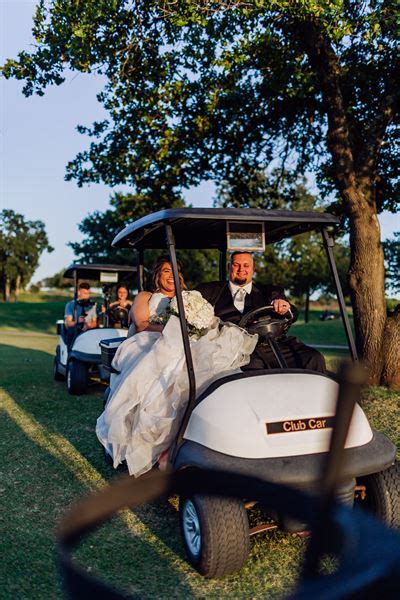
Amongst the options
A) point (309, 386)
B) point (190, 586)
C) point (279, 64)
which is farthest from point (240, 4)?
point (190, 586)

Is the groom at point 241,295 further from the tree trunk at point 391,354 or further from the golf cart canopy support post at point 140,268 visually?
the tree trunk at point 391,354

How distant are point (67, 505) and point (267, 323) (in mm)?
1830

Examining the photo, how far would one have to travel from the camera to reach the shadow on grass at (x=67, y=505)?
2910 millimetres

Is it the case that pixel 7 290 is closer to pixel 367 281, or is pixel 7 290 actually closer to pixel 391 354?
pixel 367 281

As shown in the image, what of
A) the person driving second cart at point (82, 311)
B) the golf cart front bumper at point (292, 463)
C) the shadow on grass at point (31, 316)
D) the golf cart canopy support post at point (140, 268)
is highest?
the golf cart canopy support post at point (140, 268)

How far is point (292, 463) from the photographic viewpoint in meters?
2.73

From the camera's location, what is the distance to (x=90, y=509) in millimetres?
1512

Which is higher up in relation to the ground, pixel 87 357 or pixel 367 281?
pixel 367 281

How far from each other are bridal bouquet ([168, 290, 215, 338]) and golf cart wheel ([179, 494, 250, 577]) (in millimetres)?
1207

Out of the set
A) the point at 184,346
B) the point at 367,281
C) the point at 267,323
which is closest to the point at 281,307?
the point at 267,323

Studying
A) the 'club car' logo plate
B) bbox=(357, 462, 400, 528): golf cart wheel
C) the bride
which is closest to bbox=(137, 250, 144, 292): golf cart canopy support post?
the bride

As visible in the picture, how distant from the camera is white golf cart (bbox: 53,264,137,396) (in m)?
7.96

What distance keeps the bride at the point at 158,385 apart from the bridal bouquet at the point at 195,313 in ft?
0.18

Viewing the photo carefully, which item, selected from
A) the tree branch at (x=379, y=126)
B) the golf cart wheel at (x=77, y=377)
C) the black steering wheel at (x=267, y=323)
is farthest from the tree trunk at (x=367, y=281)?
the golf cart wheel at (x=77, y=377)
